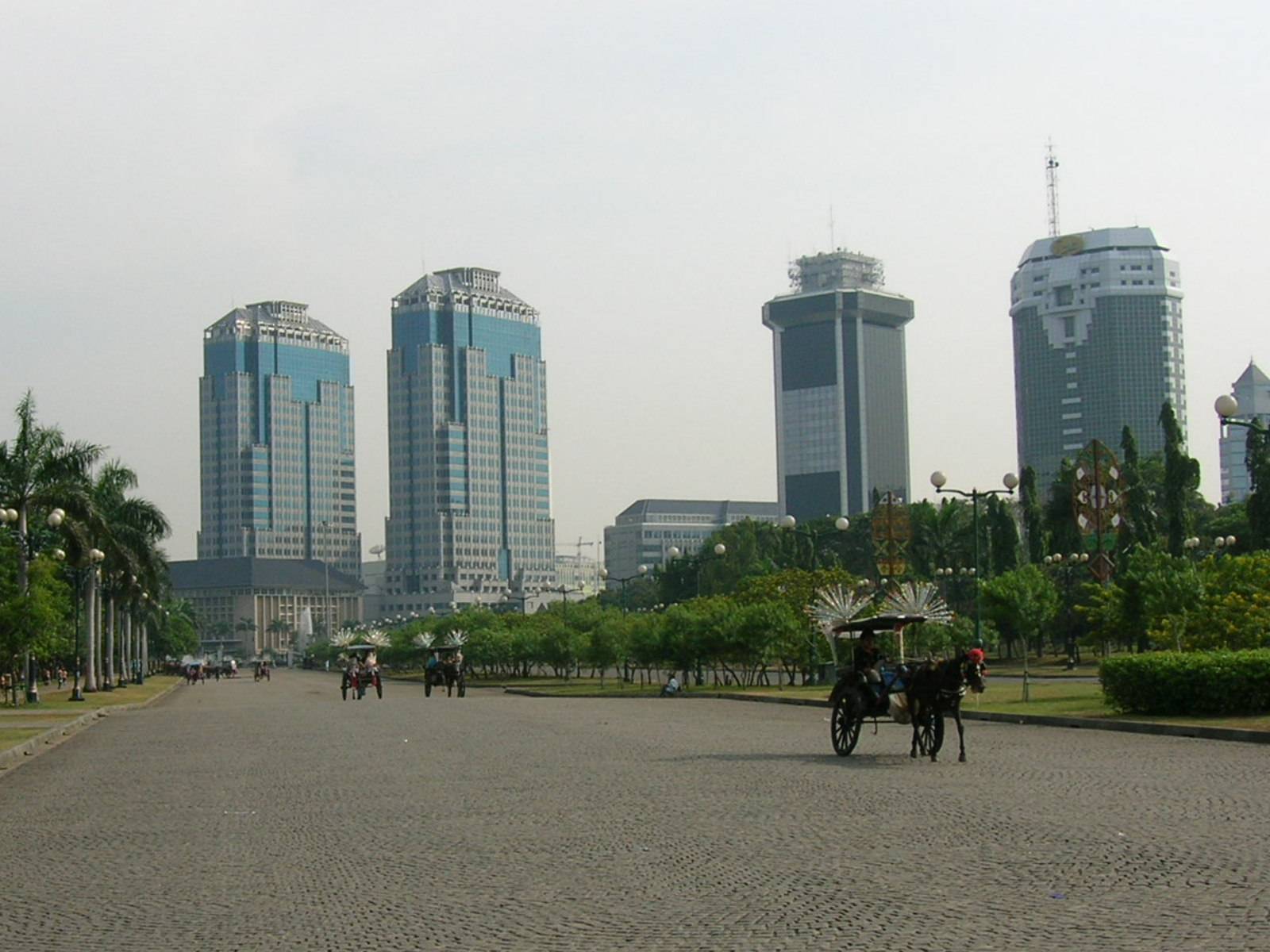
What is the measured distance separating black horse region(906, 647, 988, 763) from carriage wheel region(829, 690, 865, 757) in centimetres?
73

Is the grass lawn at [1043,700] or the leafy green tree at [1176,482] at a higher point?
the leafy green tree at [1176,482]

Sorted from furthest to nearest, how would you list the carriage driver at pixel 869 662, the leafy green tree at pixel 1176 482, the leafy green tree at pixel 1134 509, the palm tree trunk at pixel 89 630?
Result: the leafy green tree at pixel 1134 509, the leafy green tree at pixel 1176 482, the palm tree trunk at pixel 89 630, the carriage driver at pixel 869 662

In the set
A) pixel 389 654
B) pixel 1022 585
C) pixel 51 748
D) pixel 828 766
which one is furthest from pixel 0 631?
pixel 389 654

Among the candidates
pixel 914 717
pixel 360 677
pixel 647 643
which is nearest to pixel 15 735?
pixel 914 717

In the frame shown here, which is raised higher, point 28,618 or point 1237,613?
point 28,618

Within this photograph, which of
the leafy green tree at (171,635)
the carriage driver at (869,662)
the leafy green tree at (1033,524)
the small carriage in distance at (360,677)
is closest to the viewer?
the carriage driver at (869,662)

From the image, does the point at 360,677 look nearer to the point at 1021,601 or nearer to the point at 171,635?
the point at 1021,601

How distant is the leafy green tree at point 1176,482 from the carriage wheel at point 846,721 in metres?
70.2

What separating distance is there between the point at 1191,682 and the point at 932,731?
9.15 metres

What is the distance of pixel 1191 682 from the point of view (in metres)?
29.3

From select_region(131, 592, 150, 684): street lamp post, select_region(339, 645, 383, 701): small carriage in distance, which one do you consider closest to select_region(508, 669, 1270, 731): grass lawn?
select_region(339, 645, 383, 701): small carriage in distance

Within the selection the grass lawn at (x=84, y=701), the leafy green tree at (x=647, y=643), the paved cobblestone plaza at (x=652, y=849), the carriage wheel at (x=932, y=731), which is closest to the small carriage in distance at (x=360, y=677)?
the grass lawn at (x=84, y=701)

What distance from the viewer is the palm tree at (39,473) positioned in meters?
55.6

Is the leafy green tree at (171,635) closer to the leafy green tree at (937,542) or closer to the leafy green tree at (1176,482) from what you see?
the leafy green tree at (937,542)
